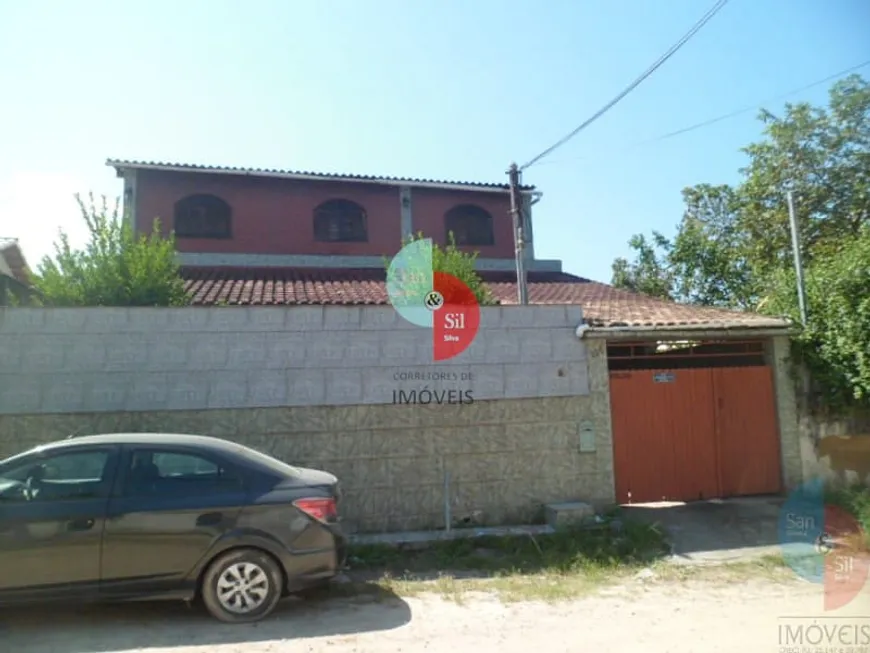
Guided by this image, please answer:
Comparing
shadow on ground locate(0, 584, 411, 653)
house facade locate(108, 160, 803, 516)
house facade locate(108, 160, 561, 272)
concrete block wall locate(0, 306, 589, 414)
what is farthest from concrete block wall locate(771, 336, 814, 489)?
house facade locate(108, 160, 561, 272)

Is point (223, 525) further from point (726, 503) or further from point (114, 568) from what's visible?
point (726, 503)

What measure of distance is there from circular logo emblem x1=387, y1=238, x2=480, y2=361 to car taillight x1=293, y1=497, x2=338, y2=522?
3158mm

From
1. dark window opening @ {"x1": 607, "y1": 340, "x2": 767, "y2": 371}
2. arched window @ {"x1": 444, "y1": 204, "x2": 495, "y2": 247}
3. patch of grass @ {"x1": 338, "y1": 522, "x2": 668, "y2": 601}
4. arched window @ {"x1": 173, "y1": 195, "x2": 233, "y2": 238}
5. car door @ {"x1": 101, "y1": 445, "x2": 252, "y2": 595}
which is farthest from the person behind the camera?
arched window @ {"x1": 444, "y1": 204, "x2": 495, "y2": 247}

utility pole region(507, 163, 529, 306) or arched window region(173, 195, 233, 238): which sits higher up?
arched window region(173, 195, 233, 238)

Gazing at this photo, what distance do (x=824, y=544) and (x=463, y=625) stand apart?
467 cm

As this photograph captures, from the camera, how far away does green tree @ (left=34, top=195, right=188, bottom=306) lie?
31.5 ft

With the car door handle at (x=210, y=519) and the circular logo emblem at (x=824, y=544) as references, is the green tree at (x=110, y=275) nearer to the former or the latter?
the car door handle at (x=210, y=519)

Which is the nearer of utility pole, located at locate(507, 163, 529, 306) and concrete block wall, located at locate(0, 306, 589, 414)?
concrete block wall, located at locate(0, 306, 589, 414)

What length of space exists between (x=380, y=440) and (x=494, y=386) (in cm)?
165

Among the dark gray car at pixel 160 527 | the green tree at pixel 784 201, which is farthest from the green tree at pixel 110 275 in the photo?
the green tree at pixel 784 201

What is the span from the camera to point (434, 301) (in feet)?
31.8

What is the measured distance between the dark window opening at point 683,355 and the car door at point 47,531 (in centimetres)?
663

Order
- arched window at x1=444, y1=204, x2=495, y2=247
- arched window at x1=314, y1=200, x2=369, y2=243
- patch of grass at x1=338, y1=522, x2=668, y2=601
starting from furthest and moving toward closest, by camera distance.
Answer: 1. arched window at x1=444, y1=204, x2=495, y2=247
2. arched window at x1=314, y1=200, x2=369, y2=243
3. patch of grass at x1=338, y1=522, x2=668, y2=601

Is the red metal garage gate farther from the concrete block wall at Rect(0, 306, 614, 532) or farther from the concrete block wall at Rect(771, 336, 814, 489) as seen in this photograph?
the concrete block wall at Rect(0, 306, 614, 532)
